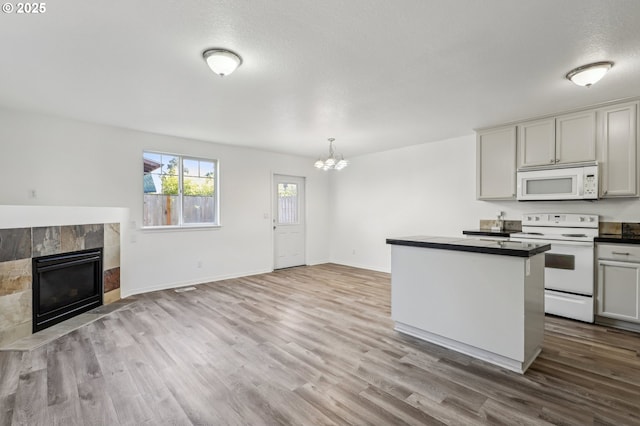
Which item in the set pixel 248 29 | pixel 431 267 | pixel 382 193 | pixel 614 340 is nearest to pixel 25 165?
pixel 248 29

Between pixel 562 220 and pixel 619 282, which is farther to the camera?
pixel 562 220

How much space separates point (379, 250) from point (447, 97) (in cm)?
376

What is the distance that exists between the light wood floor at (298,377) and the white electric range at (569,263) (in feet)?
0.70

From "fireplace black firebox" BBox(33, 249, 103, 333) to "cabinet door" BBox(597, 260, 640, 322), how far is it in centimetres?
627

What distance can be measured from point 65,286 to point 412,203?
18.1 ft

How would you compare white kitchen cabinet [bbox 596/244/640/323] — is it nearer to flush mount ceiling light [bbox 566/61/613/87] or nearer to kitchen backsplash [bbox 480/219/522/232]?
kitchen backsplash [bbox 480/219/522/232]

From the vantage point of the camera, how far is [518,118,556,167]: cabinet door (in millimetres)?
3910

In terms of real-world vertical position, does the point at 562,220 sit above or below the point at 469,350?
above

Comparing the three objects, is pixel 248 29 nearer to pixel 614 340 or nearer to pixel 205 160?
pixel 205 160

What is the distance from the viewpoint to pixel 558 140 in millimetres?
3861

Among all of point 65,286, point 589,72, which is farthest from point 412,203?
point 65,286

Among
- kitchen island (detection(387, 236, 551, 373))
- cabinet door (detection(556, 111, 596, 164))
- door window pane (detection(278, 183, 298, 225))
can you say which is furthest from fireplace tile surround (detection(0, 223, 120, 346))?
Answer: cabinet door (detection(556, 111, 596, 164))

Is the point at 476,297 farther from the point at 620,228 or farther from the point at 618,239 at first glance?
the point at 620,228
